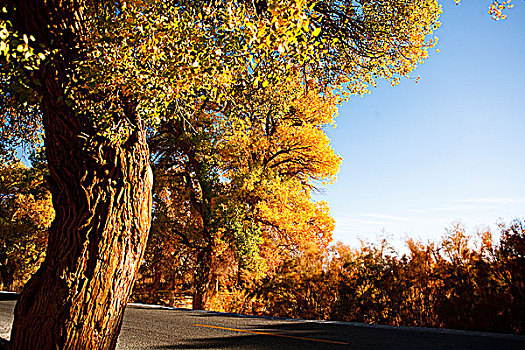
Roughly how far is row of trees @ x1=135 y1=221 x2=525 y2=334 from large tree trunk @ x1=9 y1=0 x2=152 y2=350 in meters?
7.10

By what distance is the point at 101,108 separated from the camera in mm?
4551

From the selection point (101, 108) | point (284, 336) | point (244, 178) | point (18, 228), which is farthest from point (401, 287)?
point (18, 228)

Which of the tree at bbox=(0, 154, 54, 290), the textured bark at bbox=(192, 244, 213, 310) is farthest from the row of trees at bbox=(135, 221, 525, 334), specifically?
the tree at bbox=(0, 154, 54, 290)

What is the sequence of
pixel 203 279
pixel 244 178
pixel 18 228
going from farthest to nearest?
pixel 18 228, pixel 203 279, pixel 244 178

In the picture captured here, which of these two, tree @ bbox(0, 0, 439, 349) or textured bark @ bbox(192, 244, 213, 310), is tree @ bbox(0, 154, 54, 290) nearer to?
textured bark @ bbox(192, 244, 213, 310)

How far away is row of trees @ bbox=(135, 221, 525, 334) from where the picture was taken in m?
7.43

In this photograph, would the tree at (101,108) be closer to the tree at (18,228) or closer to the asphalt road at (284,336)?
the asphalt road at (284,336)

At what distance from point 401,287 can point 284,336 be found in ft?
14.0

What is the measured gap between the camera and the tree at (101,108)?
163 inches

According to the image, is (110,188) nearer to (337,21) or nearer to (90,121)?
(90,121)

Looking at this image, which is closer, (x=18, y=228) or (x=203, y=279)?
(x=203, y=279)

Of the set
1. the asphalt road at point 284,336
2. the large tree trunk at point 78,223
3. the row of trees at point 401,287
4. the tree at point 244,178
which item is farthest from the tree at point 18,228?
the large tree trunk at point 78,223

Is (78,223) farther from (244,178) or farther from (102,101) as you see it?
(244,178)

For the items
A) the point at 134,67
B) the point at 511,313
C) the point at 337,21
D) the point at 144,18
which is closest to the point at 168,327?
the point at 134,67
